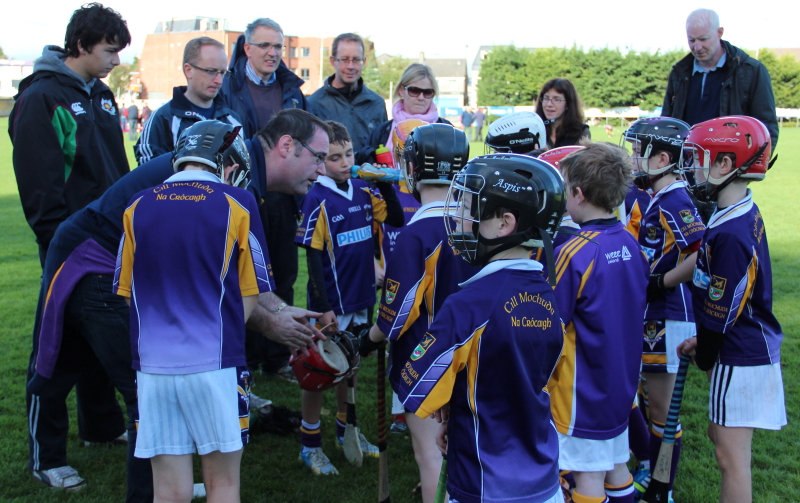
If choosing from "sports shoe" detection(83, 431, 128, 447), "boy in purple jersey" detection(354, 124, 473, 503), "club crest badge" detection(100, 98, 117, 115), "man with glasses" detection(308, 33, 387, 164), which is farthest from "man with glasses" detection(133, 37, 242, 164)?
"boy in purple jersey" detection(354, 124, 473, 503)

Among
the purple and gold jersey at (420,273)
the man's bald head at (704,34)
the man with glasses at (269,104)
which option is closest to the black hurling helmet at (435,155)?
the purple and gold jersey at (420,273)

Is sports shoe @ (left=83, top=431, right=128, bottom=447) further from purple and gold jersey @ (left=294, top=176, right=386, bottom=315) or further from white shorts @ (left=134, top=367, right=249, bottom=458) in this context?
white shorts @ (left=134, top=367, right=249, bottom=458)

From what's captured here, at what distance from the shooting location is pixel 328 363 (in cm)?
378

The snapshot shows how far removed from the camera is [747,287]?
3242mm

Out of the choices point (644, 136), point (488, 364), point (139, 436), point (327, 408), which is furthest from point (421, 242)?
point (327, 408)

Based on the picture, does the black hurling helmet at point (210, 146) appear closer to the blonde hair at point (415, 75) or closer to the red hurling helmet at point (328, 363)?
the red hurling helmet at point (328, 363)

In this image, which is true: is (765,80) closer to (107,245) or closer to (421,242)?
(421,242)

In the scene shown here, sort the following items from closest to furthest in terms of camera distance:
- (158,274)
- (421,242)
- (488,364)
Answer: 1. (488,364)
2. (158,274)
3. (421,242)

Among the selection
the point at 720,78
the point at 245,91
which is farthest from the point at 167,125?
the point at 720,78

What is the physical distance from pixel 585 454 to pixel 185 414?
183 centimetres

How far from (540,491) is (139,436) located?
5.40 ft

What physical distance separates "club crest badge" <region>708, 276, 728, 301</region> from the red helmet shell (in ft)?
1.98

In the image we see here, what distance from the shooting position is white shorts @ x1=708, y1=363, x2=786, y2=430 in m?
3.34

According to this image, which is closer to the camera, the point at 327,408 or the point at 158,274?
the point at 158,274
